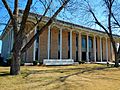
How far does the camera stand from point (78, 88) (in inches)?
384

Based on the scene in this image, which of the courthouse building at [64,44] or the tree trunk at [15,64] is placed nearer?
the tree trunk at [15,64]

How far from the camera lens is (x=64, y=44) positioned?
112 ft

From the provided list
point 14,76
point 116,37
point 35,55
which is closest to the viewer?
point 14,76

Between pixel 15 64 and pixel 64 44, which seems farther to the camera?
pixel 64 44

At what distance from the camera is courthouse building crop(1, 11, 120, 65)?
2832 centimetres

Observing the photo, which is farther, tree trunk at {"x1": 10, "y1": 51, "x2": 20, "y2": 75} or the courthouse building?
the courthouse building

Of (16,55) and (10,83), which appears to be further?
(16,55)

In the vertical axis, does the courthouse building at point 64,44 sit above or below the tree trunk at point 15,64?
above

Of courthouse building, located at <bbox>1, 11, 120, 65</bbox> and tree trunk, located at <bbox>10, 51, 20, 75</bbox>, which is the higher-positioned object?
courthouse building, located at <bbox>1, 11, 120, 65</bbox>

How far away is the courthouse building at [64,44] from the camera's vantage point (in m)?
28.3

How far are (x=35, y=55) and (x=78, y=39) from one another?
34.7ft

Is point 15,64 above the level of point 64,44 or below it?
below

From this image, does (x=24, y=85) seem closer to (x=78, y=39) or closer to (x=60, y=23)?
(x=60, y=23)

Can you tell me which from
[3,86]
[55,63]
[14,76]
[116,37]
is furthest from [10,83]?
[116,37]
